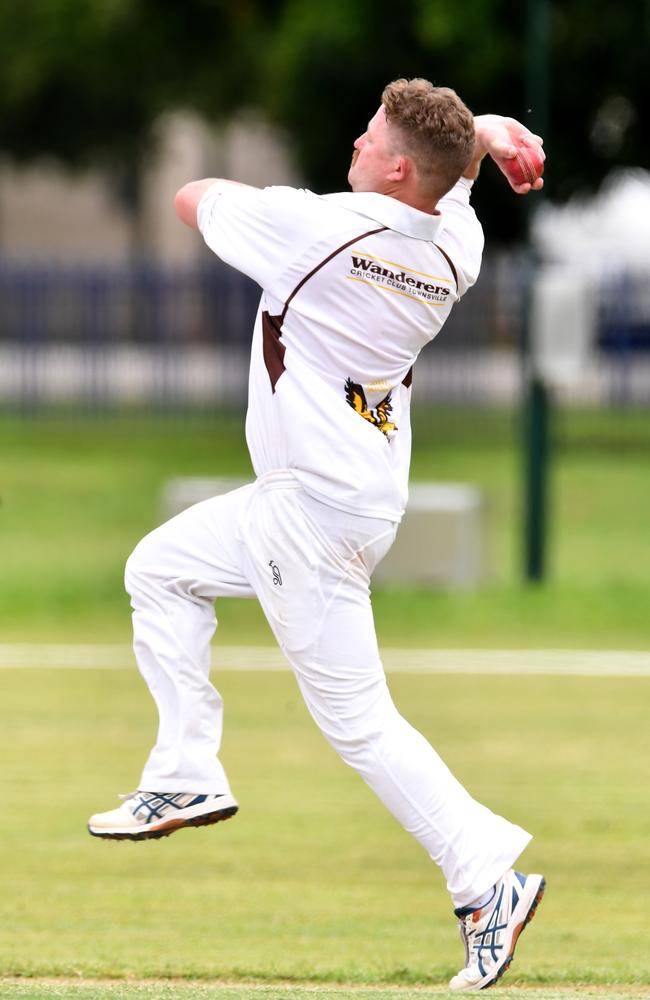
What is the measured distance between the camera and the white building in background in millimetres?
56594

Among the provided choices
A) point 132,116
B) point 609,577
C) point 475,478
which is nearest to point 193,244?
→ point 132,116

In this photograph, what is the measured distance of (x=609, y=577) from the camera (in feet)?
48.7

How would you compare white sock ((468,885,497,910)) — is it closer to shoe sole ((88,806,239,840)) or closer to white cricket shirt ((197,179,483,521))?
shoe sole ((88,806,239,840))

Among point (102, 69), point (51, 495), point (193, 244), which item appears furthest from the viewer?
point (193, 244)

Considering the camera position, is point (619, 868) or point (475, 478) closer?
point (619, 868)

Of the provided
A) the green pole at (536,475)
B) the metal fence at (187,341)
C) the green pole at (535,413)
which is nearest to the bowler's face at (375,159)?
the green pole at (535,413)

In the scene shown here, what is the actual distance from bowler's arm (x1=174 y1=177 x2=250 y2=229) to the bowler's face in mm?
371

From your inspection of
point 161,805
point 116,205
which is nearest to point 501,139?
point 161,805

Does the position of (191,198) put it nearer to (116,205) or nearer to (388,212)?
(388,212)

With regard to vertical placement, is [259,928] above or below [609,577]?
above

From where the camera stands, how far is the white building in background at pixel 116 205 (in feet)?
186

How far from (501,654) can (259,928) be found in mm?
5460

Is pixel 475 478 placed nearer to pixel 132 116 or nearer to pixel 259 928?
pixel 259 928

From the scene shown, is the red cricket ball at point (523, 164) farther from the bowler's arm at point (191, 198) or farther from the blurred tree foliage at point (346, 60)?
the blurred tree foliage at point (346, 60)
